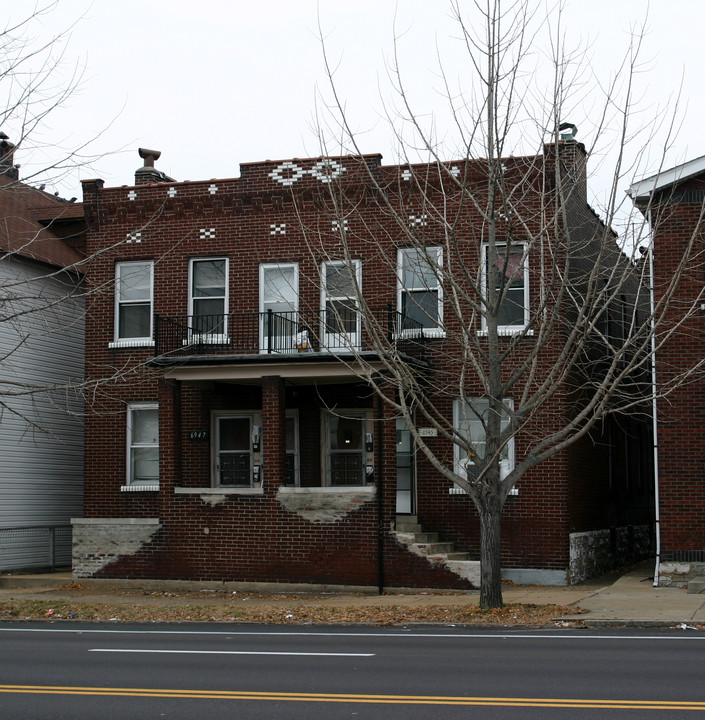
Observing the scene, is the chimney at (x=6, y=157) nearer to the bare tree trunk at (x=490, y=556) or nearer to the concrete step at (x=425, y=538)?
the bare tree trunk at (x=490, y=556)

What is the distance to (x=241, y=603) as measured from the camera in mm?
18844

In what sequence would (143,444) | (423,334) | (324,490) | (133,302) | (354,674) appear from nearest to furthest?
(354,674) → (324,490) → (423,334) → (143,444) → (133,302)

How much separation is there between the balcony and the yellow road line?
1127 centimetres

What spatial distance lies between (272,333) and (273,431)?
218cm

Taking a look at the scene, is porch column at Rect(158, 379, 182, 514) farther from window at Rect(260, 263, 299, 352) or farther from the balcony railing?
window at Rect(260, 263, 299, 352)

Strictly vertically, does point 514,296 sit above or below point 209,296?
below

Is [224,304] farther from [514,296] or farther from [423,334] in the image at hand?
[514,296]

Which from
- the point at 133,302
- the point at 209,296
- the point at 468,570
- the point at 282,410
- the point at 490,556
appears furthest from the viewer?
the point at 133,302

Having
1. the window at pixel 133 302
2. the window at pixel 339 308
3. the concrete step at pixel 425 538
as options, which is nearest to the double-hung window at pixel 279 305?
the window at pixel 339 308

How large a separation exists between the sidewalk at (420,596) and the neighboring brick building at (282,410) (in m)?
0.31

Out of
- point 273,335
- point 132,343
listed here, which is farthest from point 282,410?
point 132,343

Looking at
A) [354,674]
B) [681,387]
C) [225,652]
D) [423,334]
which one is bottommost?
[225,652]

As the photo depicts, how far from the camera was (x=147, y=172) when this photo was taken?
2569 cm

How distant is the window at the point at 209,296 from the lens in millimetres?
22578
